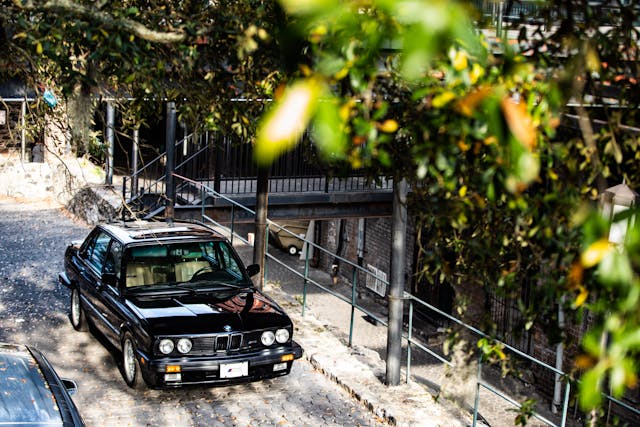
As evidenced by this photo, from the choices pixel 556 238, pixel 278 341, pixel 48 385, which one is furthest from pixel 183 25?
pixel 278 341

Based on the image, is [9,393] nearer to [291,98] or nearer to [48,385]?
[48,385]

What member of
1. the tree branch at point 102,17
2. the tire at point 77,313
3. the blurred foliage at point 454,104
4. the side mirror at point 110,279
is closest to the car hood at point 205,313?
the side mirror at point 110,279

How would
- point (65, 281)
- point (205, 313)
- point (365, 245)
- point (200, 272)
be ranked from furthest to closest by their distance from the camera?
point (365, 245) → point (65, 281) → point (200, 272) → point (205, 313)

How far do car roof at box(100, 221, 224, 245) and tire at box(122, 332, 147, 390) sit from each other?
3.93 feet

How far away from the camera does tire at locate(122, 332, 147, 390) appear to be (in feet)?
31.0

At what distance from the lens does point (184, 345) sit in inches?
351

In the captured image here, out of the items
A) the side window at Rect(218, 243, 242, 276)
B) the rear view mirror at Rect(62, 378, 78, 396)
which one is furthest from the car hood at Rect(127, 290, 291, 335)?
the rear view mirror at Rect(62, 378, 78, 396)

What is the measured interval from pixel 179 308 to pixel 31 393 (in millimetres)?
2932

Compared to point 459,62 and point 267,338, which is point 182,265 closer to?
point 267,338

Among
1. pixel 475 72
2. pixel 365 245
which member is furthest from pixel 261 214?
pixel 475 72

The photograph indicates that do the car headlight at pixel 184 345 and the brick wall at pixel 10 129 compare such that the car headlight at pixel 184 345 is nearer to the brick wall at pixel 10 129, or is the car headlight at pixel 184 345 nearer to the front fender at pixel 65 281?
the brick wall at pixel 10 129

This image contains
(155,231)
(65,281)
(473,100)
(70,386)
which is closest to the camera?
(473,100)

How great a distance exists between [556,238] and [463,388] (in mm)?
6999

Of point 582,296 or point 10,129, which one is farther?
point 10,129
